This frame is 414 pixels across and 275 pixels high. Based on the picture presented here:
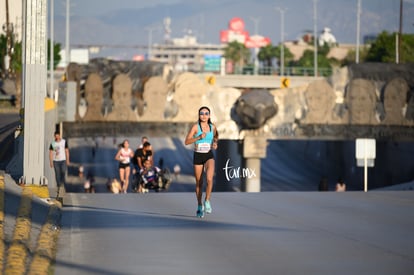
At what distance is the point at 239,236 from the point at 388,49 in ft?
437

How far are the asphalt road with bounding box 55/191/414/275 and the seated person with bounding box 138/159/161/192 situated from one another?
8.06 metres

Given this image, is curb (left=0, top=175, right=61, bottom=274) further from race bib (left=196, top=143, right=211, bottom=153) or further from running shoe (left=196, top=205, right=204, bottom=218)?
race bib (left=196, top=143, right=211, bottom=153)

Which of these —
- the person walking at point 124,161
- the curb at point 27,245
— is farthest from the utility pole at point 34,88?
the person walking at point 124,161

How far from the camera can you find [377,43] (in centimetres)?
15188

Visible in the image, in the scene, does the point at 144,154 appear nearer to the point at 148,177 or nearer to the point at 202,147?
the point at 148,177

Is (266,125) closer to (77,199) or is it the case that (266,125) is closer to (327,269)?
(77,199)

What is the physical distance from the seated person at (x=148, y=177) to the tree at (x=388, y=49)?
111365 mm

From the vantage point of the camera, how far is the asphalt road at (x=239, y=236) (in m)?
11.9

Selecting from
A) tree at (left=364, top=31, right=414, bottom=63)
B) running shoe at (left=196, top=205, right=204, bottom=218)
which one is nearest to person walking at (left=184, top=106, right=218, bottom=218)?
running shoe at (left=196, top=205, right=204, bottom=218)

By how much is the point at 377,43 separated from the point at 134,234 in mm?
139534

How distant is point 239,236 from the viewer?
14.9 m

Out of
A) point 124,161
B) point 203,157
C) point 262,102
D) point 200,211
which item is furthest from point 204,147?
point 262,102

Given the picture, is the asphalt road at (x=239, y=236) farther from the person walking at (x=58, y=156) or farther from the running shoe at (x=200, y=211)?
the person walking at (x=58, y=156)

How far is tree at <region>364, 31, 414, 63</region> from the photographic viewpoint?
14362 cm
